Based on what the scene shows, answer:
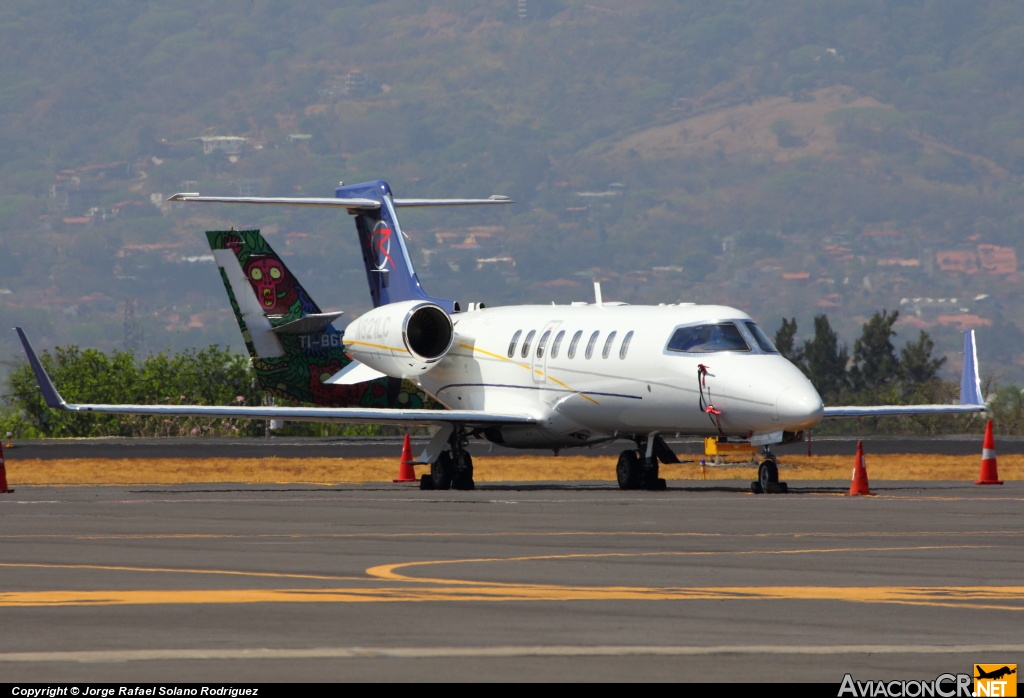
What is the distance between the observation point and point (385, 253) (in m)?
38.4

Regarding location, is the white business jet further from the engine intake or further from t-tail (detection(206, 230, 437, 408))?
t-tail (detection(206, 230, 437, 408))

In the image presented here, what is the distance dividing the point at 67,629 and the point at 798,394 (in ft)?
56.8

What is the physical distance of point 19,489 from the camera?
32.8 meters

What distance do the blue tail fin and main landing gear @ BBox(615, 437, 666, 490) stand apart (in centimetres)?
770

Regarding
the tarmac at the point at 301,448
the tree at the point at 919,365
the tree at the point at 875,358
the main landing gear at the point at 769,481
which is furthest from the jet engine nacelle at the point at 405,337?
the tree at the point at 875,358

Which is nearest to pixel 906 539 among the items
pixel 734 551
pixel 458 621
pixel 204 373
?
pixel 734 551

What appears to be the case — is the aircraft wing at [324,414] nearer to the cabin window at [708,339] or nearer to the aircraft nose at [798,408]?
the cabin window at [708,339]

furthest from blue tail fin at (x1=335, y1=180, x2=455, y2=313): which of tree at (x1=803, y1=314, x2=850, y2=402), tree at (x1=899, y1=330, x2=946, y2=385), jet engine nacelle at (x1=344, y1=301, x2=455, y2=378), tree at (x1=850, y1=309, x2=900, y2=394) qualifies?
tree at (x1=803, y1=314, x2=850, y2=402)

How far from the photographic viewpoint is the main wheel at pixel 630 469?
103 feet

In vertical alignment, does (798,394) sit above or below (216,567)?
above

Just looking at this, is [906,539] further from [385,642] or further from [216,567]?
[385,642]

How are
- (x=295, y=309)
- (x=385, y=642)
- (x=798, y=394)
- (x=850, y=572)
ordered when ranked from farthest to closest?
(x=295, y=309) → (x=798, y=394) → (x=850, y=572) → (x=385, y=642)

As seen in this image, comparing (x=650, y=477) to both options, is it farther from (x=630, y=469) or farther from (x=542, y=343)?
(x=542, y=343)

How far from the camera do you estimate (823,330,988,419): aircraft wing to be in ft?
104
